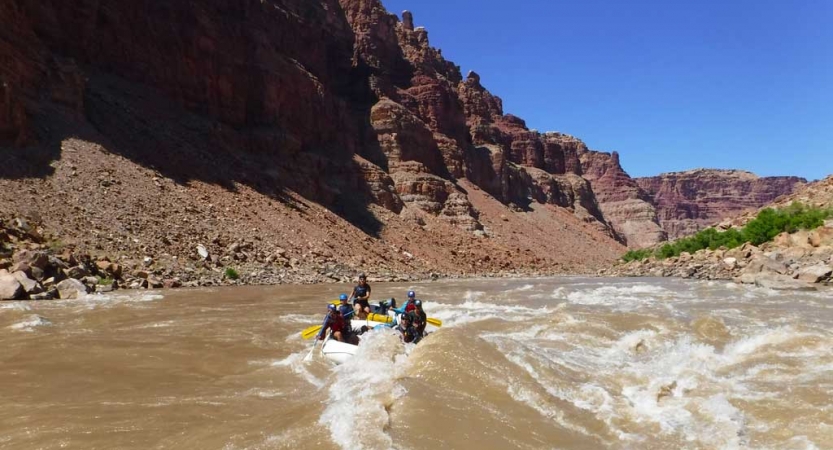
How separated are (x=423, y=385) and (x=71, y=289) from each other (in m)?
13.4

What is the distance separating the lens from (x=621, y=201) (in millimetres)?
145250

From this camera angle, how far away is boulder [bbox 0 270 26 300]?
14.3 m

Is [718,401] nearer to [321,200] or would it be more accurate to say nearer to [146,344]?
[146,344]

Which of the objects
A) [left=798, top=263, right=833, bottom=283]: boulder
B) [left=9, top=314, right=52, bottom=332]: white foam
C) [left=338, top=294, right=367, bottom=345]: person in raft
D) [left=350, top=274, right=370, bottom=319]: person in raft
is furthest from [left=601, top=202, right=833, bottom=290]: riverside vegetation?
[left=9, top=314, right=52, bottom=332]: white foam

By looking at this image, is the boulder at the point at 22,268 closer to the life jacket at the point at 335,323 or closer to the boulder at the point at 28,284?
the boulder at the point at 28,284

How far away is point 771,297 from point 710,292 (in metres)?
2.77

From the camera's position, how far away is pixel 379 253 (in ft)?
127

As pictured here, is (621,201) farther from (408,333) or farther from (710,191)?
(408,333)

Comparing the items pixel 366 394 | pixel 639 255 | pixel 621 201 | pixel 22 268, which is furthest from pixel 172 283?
pixel 621 201

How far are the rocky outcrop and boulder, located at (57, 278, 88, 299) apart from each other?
403 ft

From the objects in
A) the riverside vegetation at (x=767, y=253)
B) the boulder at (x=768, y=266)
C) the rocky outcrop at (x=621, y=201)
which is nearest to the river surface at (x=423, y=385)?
the riverside vegetation at (x=767, y=253)

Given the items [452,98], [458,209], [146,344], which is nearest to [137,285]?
[146,344]

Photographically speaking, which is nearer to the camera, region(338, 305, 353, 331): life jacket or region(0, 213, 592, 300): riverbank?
region(338, 305, 353, 331): life jacket

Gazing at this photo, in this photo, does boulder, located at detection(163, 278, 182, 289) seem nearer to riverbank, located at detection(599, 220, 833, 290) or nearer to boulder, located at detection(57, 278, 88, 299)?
boulder, located at detection(57, 278, 88, 299)
